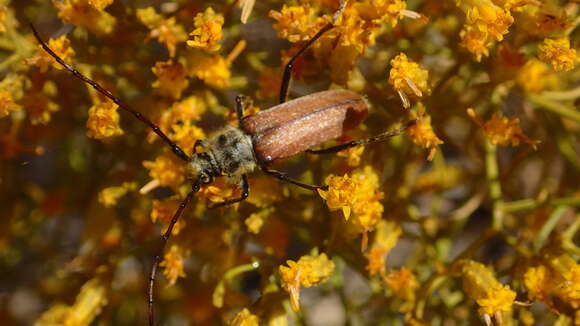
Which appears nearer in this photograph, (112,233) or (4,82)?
(4,82)

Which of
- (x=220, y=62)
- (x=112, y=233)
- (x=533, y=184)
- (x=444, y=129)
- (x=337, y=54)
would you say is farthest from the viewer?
(x=533, y=184)

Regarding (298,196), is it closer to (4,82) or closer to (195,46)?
(195,46)

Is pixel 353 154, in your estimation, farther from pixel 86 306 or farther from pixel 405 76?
pixel 86 306

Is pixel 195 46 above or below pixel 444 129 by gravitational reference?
above

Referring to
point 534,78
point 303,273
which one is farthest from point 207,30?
point 534,78

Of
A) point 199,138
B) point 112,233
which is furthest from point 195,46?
point 112,233
